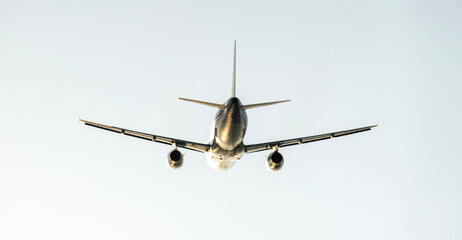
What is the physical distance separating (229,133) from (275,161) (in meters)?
4.90

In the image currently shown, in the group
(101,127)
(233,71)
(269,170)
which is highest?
(233,71)

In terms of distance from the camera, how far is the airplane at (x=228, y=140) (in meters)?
24.9

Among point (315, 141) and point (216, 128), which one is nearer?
point (216, 128)

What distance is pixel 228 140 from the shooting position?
26.2 metres

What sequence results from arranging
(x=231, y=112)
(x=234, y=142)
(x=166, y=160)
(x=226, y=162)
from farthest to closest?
(x=226, y=162), (x=166, y=160), (x=234, y=142), (x=231, y=112)

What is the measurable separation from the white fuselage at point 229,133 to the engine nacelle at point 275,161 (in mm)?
2130

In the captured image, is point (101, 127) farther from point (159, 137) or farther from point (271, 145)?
point (271, 145)

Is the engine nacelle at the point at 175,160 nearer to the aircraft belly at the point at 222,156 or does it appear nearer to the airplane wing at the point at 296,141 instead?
the aircraft belly at the point at 222,156

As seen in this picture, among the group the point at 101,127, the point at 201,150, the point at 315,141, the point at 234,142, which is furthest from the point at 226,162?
the point at 101,127

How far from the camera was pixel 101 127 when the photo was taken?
92.0ft

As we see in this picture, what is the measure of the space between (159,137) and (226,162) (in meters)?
5.38

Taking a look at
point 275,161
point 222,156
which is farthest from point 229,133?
point 275,161

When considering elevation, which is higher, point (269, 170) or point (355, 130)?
point (355, 130)

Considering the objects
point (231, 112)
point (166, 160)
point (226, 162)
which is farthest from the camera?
point (226, 162)
